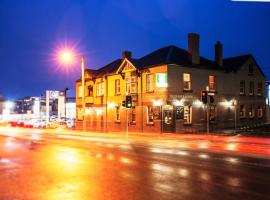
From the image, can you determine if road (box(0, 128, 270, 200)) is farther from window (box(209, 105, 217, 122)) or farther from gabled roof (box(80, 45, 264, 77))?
window (box(209, 105, 217, 122))

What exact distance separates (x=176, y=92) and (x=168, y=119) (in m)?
2.95

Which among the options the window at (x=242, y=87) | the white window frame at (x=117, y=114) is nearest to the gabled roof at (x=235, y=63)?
the window at (x=242, y=87)

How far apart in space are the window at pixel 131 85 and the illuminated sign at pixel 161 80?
173 inches

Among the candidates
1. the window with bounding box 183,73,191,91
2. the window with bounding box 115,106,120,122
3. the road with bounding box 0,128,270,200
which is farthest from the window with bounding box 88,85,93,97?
the road with bounding box 0,128,270,200

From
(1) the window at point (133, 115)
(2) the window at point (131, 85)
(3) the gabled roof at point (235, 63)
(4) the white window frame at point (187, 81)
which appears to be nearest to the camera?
(4) the white window frame at point (187, 81)

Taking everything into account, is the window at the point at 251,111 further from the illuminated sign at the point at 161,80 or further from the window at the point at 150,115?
the illuminated sign at the point at 161,80

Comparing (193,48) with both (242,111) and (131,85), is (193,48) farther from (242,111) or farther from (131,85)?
(242,111)

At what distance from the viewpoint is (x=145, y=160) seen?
47.4 feet

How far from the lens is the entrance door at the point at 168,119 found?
34656 mm

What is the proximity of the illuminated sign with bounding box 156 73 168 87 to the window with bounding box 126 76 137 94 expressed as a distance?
4402mm

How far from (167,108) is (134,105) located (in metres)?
4.74

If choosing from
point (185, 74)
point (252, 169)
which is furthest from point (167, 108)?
point (252, 169)

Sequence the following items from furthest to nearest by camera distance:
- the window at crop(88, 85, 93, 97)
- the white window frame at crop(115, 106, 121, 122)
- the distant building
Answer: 1. the window at crop(88, 85, 93, 97)
2. the white window frame at crop(115, 106, 121, 122)
3. the distant building

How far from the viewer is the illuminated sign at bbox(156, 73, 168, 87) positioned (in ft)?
113
